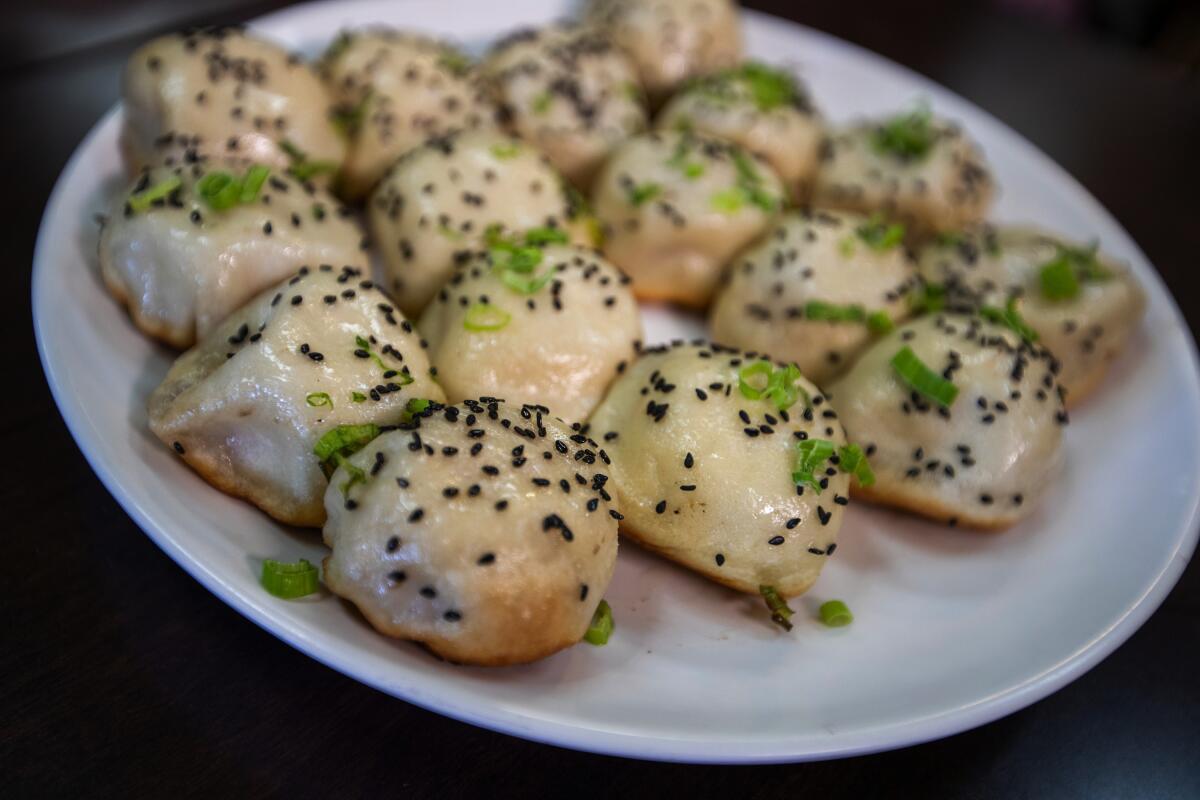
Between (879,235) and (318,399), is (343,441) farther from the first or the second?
(879,235)

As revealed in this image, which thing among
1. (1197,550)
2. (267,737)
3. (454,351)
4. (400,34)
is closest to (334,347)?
(454,351)

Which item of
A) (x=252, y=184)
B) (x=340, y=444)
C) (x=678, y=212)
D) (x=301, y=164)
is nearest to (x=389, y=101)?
(x=301, y=164)

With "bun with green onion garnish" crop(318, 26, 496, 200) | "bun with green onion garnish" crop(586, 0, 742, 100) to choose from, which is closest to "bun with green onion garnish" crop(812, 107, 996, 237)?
"bun with green onion garnish" crop(586, 0, 742, 100)

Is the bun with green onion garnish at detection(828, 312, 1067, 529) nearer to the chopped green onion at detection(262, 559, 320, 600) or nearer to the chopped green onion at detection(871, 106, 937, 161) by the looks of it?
the chopped green onion at detection(871, 106, 937, 161)

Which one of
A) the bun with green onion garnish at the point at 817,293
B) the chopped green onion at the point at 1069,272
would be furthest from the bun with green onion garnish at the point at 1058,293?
the bun with green onion garnish at the point at 817,293

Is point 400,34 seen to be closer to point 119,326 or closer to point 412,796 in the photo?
point 119,326

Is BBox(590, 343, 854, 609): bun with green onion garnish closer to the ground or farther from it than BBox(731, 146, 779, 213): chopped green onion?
→ closer to the ground
